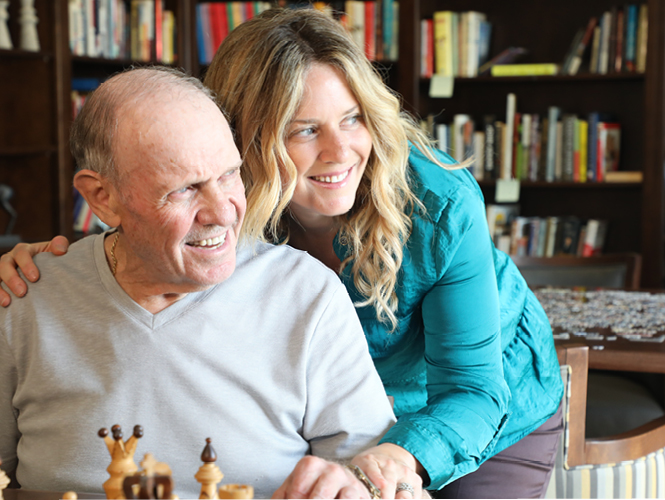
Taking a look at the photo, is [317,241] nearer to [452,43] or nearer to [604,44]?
[452,43]

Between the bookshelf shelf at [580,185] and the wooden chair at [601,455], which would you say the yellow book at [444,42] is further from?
the wooden chair at [601,455]

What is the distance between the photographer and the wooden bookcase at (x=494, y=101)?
3.59 meters

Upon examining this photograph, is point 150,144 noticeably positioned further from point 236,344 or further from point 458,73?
point 458,73

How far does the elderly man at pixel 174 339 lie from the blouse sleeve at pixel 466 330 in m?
0.17

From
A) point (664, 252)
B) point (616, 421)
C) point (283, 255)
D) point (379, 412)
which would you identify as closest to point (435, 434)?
point (379, 412)

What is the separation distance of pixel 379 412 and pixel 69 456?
0.48 metres

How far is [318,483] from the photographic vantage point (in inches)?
33.0

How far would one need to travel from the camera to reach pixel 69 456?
1.10 meters

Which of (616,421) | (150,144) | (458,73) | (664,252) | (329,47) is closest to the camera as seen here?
(150,144)

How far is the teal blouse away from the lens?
1.18 metres

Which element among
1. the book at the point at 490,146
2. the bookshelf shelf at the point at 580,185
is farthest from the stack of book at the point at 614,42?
the bookshelf shelf at the point at 580,185

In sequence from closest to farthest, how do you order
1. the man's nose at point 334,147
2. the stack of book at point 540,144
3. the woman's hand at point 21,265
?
the woman's hand at point 21,265
the man's nose at point 334,147
the stack of book at point 540,144

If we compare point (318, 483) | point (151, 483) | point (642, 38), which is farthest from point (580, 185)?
point (151, 483)

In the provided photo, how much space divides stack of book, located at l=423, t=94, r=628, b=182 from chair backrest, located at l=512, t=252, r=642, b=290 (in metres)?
1.00
